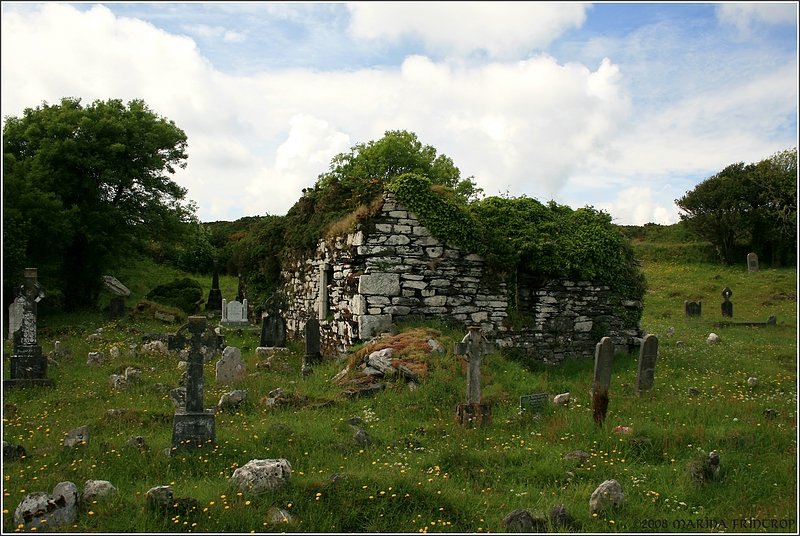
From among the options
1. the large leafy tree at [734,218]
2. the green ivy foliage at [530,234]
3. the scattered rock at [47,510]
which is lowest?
the scattered rock at [47,510]

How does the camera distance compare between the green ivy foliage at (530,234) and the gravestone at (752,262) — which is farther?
the gravestone at (752,262)

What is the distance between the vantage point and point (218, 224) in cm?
5178

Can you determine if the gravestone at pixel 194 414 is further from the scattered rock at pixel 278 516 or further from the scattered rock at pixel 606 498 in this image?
the scattered rock at pixel 606 498

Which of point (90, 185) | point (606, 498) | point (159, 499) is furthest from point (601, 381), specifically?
point (90, 185)

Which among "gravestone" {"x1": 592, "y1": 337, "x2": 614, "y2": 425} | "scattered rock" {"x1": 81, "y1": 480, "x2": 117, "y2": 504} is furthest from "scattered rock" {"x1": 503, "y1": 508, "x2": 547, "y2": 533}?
"scattered rock" {"x1": 81, "y1": 480, "x2": 117, "y2": 504}

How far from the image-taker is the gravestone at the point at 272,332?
627 inches

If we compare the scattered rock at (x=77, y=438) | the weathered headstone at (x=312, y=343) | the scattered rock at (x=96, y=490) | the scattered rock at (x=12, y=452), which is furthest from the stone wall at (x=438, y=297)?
the scattered rock at (x=96, y=490)

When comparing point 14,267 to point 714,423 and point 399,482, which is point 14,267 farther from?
point 714,423

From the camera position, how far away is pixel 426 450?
7.52 meters

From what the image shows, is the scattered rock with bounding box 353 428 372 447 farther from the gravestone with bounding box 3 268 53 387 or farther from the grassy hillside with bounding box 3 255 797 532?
the gravestone with bounding box 3 268 53 387

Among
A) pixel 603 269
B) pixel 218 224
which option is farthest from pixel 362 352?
pixel 218 224

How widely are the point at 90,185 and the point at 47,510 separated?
864 inches

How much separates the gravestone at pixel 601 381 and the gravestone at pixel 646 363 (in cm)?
193

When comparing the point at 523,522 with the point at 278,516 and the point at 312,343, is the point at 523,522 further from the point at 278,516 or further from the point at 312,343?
the point at 312,343
